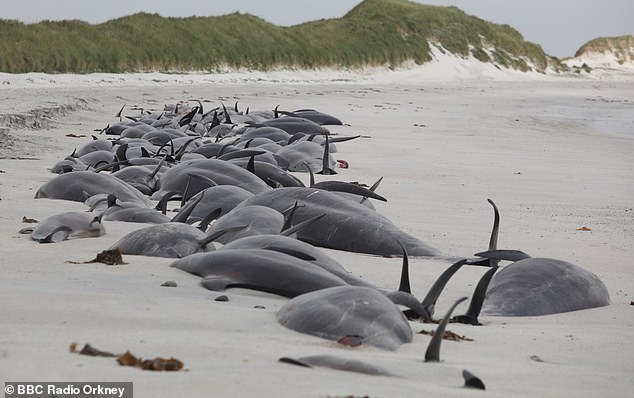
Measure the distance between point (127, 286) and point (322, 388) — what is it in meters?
1.33

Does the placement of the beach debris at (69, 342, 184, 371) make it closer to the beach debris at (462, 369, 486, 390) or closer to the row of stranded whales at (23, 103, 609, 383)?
the row of stranded whales at (23, 103, 609, 383)

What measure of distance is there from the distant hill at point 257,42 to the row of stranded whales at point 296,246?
2086 cm

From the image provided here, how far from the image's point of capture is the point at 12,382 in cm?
194

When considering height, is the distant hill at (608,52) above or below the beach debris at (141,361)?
below

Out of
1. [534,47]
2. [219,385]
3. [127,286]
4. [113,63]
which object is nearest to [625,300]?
[127,286]

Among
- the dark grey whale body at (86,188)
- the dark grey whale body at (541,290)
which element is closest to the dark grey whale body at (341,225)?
the dark grey whale body at (541,290)

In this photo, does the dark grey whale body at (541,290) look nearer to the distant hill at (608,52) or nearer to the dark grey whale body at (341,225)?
the dark grey whale body at (341,225)

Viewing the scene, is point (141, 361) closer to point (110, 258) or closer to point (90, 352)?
point (90, 352)

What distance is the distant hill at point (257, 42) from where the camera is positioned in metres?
28.4

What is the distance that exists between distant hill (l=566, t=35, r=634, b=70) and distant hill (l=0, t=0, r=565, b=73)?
71.9 feet

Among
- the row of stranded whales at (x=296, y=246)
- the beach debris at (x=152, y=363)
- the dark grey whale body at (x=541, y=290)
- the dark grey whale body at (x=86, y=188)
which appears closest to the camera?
the beach debris at (x=152, y=363)

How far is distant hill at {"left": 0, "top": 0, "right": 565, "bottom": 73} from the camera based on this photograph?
28359mm

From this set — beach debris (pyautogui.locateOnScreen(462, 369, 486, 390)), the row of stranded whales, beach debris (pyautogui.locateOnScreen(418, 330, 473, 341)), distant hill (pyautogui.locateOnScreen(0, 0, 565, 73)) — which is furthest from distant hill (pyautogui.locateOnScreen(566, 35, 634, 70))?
beach debris (pyautogui.locateOnScreen(462, 369, 486, 390))

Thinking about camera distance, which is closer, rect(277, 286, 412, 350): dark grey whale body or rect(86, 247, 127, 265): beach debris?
rect(277, 286, 412, 350): dark grey whale body
